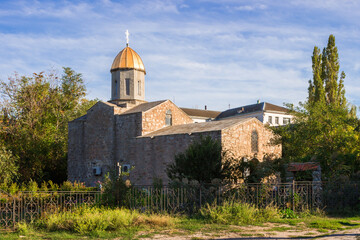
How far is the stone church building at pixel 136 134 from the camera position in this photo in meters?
23.7

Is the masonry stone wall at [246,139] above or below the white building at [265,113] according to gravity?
below

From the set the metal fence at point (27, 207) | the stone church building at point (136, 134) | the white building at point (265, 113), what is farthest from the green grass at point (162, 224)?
the white building at point (265, 113)

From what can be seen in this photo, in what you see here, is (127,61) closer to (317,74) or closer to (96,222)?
(317,74)

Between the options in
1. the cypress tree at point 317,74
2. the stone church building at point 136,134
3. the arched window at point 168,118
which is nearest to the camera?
the stone church building at point 136,134

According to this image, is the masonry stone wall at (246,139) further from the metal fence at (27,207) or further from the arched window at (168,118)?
the metal fence at (27,207)

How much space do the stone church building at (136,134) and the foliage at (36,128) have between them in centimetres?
257

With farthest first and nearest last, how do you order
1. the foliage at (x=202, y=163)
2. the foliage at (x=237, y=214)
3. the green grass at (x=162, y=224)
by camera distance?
the foliage at (x=202, y=163)
the foliage at (x=237, y=214)
the green grass at (x=162, y=224)

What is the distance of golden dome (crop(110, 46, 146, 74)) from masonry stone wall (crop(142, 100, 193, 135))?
4344 millimetres

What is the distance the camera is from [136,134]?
1068 inches

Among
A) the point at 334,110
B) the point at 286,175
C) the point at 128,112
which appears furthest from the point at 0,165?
the point at 334,110

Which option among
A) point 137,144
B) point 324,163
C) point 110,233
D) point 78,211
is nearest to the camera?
point 110,233

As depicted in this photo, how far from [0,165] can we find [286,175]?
61.9 ft

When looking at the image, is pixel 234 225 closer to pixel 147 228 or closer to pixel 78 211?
pixel 147 228

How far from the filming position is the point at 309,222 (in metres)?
12.9
